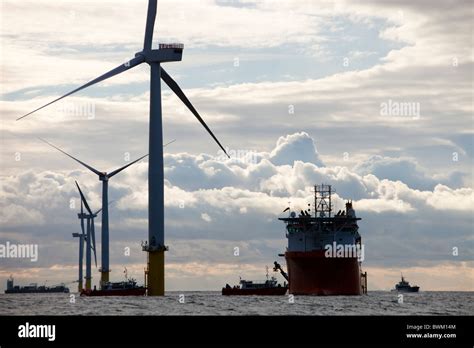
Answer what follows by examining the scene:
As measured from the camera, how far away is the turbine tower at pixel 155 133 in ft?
445

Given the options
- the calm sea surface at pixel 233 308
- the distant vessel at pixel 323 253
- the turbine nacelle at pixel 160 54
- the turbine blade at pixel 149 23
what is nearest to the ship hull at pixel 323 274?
the distant vessel at pixel 323 253

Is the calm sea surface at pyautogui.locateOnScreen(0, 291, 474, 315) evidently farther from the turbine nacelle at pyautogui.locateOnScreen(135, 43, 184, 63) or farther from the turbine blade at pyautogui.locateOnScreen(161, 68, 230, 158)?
the turbine nacelle at pyautogui.locateOnScreen(135, 43, 184, 63)

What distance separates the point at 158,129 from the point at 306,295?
50.0m

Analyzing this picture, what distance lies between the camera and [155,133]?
137625 mm

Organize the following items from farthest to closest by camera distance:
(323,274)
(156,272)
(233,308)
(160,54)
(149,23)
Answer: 1. (323,274)
2. (160,54)
3. (149,23)
4. (156,272)
5. (233,308)

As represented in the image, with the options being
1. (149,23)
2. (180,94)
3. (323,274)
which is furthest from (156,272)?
(149,23)

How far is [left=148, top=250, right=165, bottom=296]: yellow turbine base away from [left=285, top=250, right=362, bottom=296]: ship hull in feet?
115

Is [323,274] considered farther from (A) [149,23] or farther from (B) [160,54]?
(A) [149,23]

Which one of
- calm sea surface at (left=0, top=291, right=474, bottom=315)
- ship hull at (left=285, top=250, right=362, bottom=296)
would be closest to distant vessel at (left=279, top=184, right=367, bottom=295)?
ship hull at (left=285, top=250, right=362, bottom=296)

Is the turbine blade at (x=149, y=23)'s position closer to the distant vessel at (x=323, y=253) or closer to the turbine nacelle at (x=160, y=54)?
the turbine nacelle at (x=160, y=54)

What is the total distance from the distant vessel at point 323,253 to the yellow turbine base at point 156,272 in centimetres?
3544

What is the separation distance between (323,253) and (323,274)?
398cm

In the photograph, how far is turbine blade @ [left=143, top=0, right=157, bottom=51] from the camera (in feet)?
459
